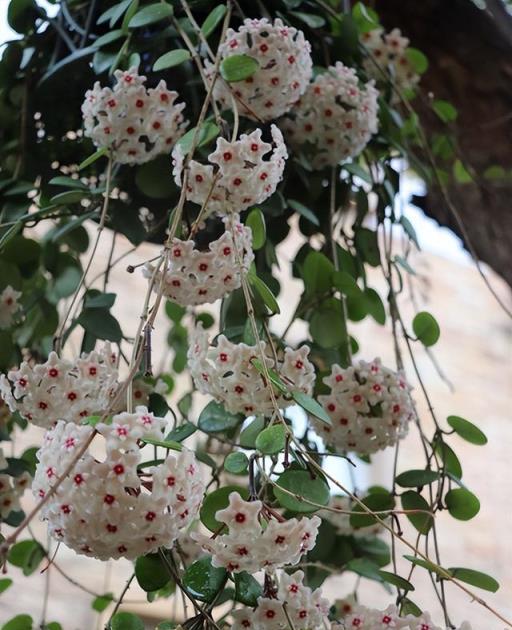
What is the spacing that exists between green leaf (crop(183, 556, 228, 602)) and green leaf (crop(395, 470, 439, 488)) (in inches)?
10.0

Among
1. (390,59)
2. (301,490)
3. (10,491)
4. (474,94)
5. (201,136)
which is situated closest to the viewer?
(301,490)

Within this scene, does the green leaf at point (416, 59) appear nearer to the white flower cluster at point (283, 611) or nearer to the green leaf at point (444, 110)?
the green leaf at point (444, 110)

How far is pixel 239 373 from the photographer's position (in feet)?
2.20

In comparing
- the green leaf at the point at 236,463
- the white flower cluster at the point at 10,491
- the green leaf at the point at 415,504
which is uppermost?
the green leaf at the point at 236,463

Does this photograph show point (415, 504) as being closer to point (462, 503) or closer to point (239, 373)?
point (462, 503)

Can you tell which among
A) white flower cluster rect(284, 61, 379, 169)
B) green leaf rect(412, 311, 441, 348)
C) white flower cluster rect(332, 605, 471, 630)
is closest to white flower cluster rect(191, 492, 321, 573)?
white flower cluster rect(332, 605, 471, 630)

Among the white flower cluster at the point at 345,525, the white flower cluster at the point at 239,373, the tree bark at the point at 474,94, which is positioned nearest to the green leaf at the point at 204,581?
the white flower cluster at the point at 239,373

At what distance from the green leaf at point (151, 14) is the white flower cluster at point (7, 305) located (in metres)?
0.29

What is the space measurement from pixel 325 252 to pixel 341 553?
337 mm

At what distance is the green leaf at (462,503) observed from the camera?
80cm

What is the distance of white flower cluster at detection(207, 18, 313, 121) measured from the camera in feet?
2.61

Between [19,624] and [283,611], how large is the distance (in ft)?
1.25

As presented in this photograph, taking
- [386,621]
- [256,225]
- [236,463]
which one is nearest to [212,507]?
[236,463]

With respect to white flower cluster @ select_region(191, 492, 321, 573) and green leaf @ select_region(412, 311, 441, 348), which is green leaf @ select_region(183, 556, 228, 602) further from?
green leaf @ select_region(412, 311, 441, 348)
